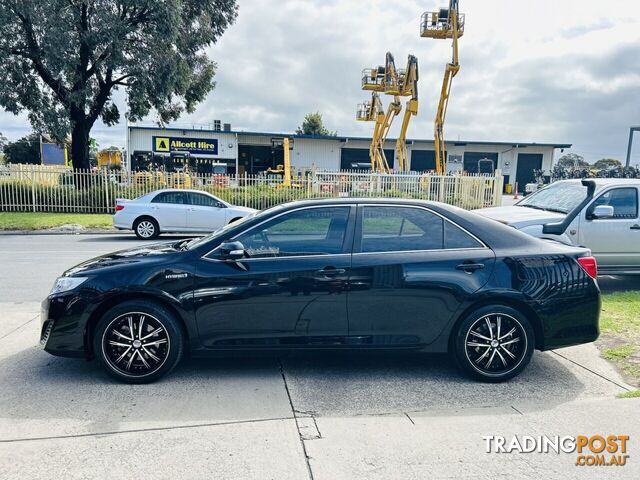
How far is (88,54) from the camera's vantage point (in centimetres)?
1944

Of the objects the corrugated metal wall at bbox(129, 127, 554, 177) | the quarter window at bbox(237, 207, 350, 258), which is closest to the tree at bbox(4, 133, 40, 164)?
the corrugated metal wall at bbox(129, 127, 554, 177)

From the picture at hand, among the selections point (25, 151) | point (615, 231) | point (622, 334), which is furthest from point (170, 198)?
point (25, 151)

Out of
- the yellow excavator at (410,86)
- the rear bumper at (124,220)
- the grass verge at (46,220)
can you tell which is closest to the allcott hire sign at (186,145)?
the yellow excavator at (410,86)

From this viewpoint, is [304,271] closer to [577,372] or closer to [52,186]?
[577,372]

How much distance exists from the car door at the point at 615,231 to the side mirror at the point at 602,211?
5cm

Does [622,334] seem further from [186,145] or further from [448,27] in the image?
[186,145]

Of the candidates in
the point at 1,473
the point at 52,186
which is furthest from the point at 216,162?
the point at 1,473

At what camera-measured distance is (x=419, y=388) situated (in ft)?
12.8

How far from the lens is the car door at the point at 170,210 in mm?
13750

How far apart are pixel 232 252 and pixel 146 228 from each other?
10.9 meters

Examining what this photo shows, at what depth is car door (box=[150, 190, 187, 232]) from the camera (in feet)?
45.1

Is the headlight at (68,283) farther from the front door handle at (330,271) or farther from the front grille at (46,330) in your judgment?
the front door handle at (330,271)

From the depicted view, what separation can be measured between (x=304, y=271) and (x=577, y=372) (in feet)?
8.91

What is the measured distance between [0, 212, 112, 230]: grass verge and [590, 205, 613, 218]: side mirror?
1484cm
